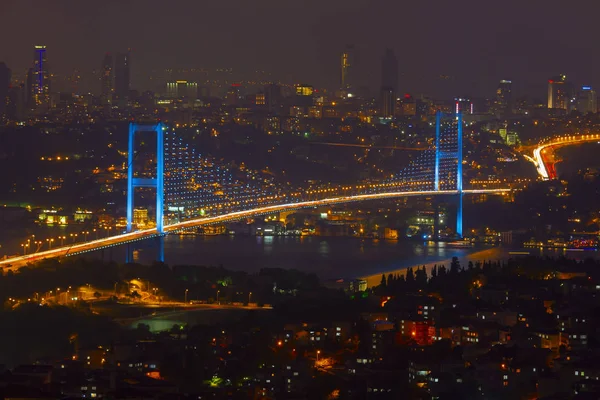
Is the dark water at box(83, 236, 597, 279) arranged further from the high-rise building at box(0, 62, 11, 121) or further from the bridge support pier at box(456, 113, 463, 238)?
the high-rise building at box(0, 62, 11, 121)

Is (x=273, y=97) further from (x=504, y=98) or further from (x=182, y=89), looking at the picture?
(x=504, y=98)

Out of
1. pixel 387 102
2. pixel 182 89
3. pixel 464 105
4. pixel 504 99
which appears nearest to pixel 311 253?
pixel 387 102

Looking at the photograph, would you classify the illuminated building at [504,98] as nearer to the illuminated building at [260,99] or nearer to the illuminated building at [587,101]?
the illuminated building at [587,101]

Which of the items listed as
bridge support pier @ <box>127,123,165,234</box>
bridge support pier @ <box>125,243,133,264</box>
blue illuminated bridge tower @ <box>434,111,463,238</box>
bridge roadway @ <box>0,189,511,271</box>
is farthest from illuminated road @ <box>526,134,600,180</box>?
bridge support pier @ <box>125,243,133,264</box>

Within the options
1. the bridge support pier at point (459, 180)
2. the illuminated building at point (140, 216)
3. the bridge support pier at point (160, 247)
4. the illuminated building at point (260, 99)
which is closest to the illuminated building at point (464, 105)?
the illuminated building at point (260, 99)

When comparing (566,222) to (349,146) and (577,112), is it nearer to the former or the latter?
(349,146)

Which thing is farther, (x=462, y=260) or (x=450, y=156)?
(x=450, y=156)
